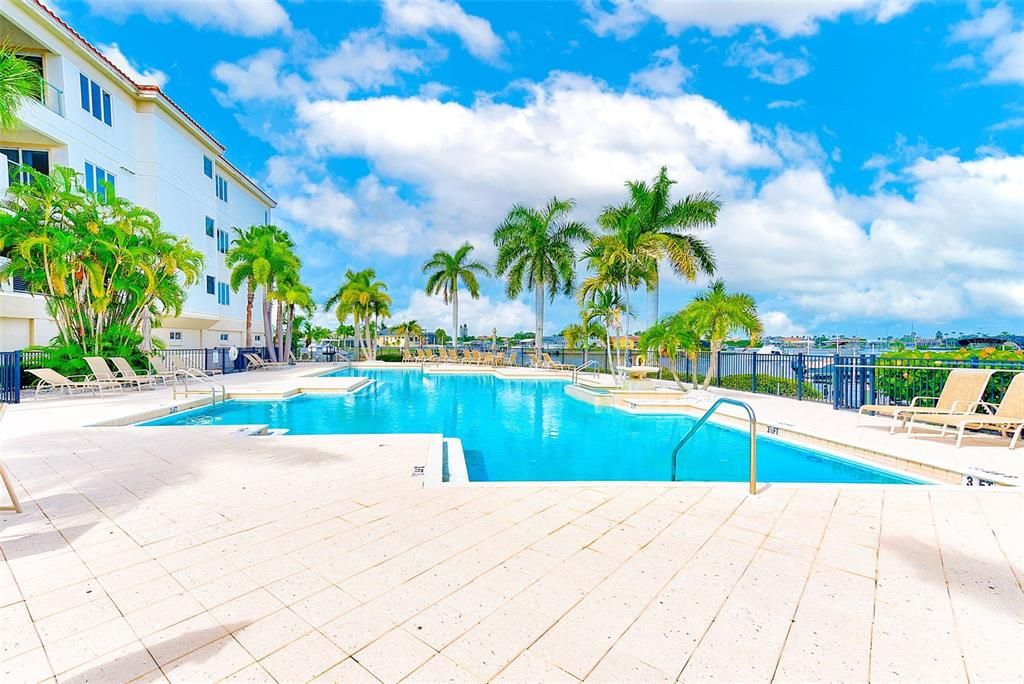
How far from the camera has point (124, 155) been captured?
60.9ft

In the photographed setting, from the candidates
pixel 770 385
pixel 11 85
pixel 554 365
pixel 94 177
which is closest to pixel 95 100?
pixel 94 177

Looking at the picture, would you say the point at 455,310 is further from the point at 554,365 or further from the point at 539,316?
the point at 554,365

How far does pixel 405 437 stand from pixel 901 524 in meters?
5.27

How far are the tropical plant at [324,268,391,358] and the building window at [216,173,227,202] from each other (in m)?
7.55

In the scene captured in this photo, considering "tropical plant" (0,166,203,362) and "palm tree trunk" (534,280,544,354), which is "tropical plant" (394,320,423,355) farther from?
"tropical plant" (0,166,203,362)

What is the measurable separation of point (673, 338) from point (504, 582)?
1171 cm

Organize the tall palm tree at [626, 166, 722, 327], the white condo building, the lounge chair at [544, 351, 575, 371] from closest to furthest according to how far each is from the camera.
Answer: the white condo building
the tall palm tree at [626, 166, 722, 327]
the lounge chair at [544, 351, 575, 371]

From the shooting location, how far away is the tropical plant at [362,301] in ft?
92.7

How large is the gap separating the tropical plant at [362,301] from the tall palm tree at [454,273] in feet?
11.0

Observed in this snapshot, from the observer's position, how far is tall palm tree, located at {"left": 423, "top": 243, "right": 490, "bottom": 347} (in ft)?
91.5

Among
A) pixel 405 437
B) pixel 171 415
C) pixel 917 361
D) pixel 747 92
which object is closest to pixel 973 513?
pixel 405 437

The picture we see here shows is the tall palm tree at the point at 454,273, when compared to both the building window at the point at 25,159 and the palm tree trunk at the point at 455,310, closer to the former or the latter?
the palm tree trunk at the point at 455,310

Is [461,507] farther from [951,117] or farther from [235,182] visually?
[235,182]

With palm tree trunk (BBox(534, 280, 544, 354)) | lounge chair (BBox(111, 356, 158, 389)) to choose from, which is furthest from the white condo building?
palm tree trunk (BBox(534, 280, 544, 354))
